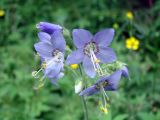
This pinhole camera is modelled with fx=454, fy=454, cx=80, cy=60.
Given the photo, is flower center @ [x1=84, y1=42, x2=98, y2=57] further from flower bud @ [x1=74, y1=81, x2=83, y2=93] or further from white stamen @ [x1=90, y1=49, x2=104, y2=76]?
flower bud @ [x1=74, y1=81, x2=83, y2=93]

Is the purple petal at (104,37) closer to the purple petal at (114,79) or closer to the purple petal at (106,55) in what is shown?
the purple petal at (106,55)

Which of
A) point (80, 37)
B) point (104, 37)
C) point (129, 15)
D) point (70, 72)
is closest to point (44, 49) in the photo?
point (80, 37)

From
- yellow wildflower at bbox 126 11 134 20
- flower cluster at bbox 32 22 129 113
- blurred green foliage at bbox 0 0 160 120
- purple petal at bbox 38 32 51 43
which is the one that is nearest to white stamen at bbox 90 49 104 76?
flower cluster at bbox 32 22 129 113

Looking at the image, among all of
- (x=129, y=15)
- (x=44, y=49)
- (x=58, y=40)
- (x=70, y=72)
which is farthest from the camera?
(x=129, y=15)

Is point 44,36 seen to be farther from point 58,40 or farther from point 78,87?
point 78,87

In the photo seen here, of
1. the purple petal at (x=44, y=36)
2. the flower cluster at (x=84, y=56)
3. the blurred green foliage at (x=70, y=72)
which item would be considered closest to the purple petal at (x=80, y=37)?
the flower cluster at (x=84, y=56)
